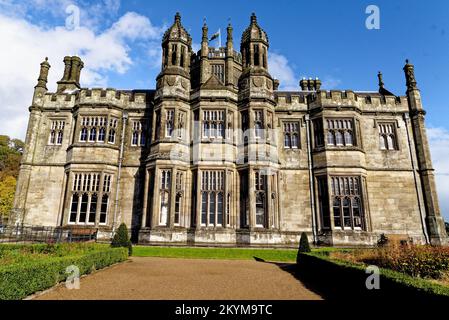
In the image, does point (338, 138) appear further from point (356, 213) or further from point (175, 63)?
point (175, 63)

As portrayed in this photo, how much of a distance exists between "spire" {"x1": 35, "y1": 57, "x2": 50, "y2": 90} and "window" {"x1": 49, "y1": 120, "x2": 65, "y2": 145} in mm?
3323

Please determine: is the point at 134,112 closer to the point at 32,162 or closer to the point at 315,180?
the point at 32,162

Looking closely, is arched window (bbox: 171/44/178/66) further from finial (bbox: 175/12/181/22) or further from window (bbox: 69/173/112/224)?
window (bbox: 69/173/112/224)

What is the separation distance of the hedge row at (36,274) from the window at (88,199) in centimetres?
1008

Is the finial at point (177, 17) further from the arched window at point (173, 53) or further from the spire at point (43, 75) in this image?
the spire at point (43, 75)

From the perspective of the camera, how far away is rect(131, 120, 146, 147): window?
22422mm

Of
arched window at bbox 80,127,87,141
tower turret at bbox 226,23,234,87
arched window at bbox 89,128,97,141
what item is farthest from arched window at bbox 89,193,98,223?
tower turret at bbox 226,23,234,87

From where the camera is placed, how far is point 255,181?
777 inches

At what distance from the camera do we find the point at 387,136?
73.7ft

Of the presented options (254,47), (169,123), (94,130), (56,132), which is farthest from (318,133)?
(56,132)

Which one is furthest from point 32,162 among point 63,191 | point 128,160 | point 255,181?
point 255,181

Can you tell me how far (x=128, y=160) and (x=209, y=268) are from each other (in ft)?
40.9

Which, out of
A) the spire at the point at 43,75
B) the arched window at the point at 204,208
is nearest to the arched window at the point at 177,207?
the arched window at the point at 204,208
